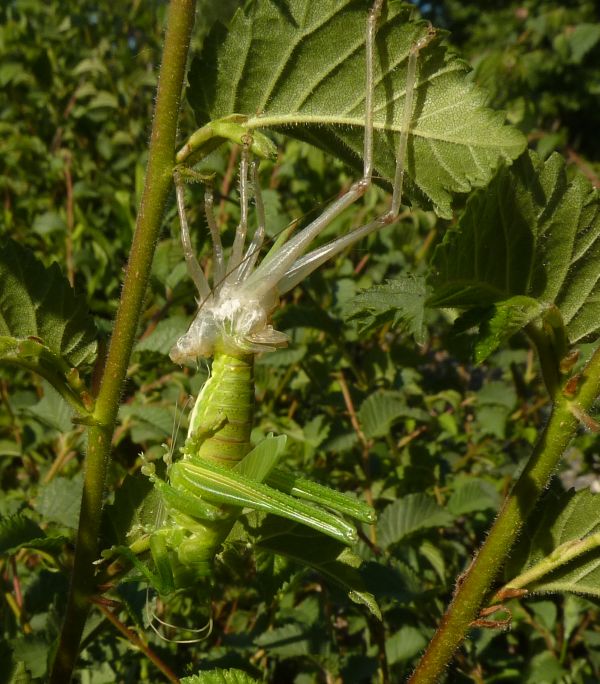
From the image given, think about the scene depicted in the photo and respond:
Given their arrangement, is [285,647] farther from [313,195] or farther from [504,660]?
[313,195]

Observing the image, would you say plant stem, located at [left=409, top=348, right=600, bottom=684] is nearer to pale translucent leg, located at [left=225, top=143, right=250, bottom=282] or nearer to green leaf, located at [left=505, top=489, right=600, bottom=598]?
green leaf, located at [left=505, top=489, right=600, bottom=598]

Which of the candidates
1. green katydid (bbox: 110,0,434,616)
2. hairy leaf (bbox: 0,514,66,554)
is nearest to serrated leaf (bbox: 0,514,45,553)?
hairy leaf (bbox: 0,514,66,554)

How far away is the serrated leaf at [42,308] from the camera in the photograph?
2.21 ft

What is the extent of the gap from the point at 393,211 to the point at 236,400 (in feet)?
0.82

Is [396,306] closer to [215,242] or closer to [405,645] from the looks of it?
[215,242]

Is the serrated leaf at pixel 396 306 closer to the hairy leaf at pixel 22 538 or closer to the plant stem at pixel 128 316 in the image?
the plant stem at pixel 128 316

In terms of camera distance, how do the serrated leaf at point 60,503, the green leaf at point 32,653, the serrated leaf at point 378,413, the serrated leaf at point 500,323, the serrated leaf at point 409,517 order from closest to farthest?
the serrated leaf at point 500,323 < the green leaf at point 32,653 < the serrated leaf at point 60,503 < the serrated leaf at point 409,517 < the serrated leaf at point 378,413

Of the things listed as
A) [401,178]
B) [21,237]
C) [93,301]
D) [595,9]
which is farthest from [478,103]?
[595,9]

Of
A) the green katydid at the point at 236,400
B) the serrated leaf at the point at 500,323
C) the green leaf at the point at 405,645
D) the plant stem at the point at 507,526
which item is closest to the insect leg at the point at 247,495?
the green katydid at the point at 236,400

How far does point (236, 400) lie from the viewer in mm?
728

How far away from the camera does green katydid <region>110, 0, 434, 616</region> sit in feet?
2.34

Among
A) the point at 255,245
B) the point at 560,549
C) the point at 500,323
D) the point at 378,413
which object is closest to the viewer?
the point at 500,323

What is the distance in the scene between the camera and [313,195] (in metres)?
1.60

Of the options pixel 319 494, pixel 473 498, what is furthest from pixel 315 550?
pixel 473 498
